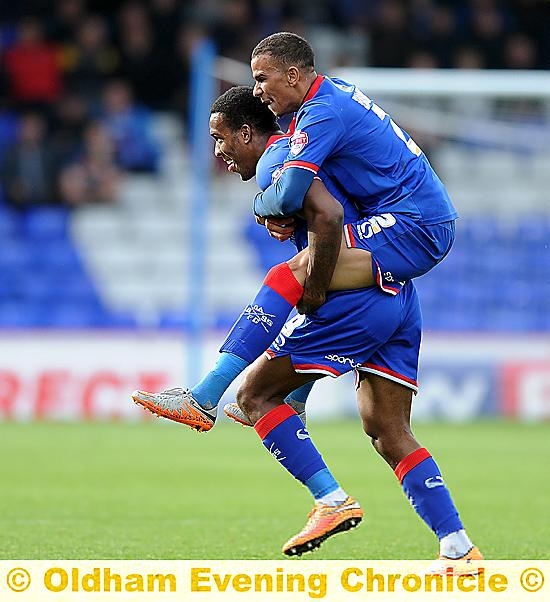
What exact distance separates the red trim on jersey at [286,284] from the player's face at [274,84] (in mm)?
613

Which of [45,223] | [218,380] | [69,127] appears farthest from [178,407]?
[69,127]

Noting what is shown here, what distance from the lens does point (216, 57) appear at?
1728 cm

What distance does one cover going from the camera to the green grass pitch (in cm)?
598

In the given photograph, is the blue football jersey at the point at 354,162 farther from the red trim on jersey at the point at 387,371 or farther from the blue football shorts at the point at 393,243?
the red trim on jersey at the point at 387,371

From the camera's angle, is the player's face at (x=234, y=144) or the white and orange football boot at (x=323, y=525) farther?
the player's face at (x=234, y=144)

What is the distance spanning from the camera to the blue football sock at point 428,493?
5.07 m

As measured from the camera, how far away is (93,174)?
1762 cm

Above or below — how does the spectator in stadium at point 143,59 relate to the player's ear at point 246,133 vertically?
above

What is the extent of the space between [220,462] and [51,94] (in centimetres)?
863

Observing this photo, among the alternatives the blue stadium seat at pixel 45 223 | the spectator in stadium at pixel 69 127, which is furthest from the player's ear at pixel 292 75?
the blue stadium seat at pixel 45 223

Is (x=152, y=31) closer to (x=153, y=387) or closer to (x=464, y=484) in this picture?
(x=153, y=387)

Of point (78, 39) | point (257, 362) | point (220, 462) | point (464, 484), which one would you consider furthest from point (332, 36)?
point (257, 362)

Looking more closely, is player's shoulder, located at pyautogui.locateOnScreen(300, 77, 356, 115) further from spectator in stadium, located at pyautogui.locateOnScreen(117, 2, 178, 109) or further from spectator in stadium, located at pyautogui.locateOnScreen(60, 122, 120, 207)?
spectator in stadium, located at pyautogui.locateOnScreen(117, 2, 178, 109)

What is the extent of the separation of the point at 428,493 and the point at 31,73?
44.8ft
